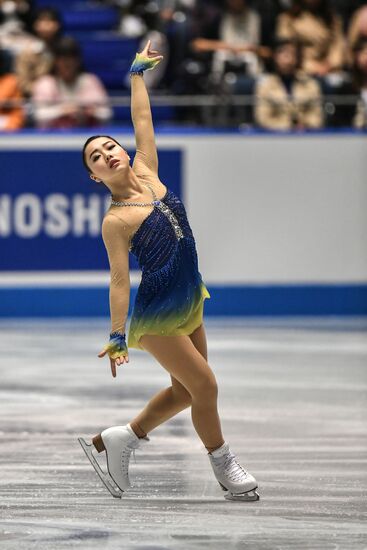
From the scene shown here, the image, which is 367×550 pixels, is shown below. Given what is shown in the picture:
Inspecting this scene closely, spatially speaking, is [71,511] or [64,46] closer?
[71,511]

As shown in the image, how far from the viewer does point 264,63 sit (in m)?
13.7

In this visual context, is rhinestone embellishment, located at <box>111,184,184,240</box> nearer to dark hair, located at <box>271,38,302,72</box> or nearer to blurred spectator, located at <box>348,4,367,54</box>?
dark hair, located at <box>271,38,302,72</box>

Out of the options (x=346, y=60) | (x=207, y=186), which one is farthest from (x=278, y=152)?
(x=346, y=60)

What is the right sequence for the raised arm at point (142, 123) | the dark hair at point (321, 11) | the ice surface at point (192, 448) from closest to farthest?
1. the ice surface at point (192, 448)
2. the raised arm at point (142, 123)
3. the dark hair at point (321, 11)

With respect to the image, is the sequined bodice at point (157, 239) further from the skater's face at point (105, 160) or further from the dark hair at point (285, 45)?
the dark hair at point (285, 45)

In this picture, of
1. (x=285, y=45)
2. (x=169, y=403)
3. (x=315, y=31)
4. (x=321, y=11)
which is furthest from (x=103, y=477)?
(x=321, y=11)

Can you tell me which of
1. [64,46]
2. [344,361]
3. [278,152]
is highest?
[64,46]

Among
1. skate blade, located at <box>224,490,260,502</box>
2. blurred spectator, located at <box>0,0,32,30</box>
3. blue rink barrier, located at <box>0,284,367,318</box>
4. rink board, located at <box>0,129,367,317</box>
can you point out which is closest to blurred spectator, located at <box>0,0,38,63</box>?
blurred spectator, located at <box>0,0,32,30</box>

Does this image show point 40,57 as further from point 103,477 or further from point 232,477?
point 232,477

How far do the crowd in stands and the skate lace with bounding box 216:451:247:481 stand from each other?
7.17 meters

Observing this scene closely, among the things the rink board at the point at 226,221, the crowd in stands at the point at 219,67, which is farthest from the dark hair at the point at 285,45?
the rink board at the point at 226,221

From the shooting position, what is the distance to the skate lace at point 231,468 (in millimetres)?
5535

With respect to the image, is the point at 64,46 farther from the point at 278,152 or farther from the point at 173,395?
the point at 173,395

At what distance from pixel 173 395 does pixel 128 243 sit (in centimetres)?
67
